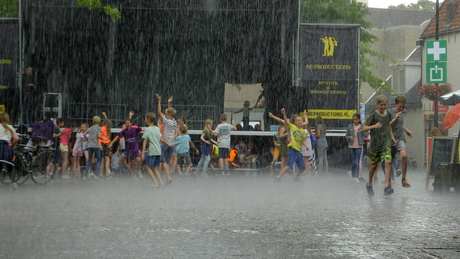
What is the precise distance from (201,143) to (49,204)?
8652 millimetres

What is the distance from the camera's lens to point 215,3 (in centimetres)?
1933

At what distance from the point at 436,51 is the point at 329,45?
5.25 m

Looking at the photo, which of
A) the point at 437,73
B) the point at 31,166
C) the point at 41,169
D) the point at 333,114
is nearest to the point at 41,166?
the point at 41,169

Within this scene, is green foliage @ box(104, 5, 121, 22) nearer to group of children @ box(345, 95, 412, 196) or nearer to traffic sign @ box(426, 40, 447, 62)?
group of children @ box(345, 95, 412, 196)

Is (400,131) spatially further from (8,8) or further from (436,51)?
(8,8)

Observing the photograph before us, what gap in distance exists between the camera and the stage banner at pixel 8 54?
57.2 ft

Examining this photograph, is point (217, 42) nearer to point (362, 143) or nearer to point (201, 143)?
point (201, 143)

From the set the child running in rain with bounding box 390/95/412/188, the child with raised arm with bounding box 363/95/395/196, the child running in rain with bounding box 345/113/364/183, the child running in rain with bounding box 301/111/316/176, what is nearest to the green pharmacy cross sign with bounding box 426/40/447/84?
the child running in rain with bounding box 301/111/316/176

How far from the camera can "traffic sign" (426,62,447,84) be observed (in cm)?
2170

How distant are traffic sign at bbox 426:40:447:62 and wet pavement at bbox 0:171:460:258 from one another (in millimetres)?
9509

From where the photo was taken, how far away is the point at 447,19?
40.1m

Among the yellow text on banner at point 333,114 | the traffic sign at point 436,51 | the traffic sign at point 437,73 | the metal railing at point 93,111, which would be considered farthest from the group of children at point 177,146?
the traffic sign at point 436,51

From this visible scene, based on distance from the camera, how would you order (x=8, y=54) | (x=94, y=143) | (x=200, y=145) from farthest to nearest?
(x=200, y=145)
(x=8, y=54)
(x=94, y=143)

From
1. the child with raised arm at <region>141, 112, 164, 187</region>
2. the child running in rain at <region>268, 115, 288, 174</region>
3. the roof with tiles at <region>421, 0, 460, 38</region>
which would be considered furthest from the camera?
the roof with tiles at <region>421, 0, 460, 38</region>
